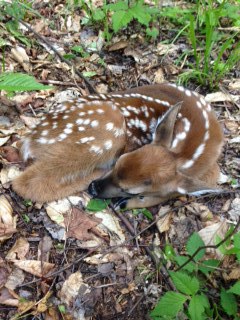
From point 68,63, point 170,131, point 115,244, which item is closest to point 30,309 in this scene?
point 115,244

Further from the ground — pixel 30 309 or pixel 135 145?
pixel 135 145

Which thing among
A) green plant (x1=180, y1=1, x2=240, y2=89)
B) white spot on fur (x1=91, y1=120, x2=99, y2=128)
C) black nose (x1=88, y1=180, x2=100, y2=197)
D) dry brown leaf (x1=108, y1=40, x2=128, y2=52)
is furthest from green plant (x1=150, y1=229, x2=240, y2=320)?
dry brown leaf (x1=108, y1=40, x2=128, y2=52)

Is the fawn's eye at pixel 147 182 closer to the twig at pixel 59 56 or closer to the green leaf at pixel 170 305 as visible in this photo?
the green leaf at pixel 170 305

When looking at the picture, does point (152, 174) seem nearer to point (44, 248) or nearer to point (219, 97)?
point (44, 248)

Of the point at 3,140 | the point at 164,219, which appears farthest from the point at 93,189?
the point at 3,140

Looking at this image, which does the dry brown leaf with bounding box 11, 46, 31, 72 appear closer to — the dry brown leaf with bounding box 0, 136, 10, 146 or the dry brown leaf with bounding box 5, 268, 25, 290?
the dry brown leaf with bounding box 0, 136, 10, 146

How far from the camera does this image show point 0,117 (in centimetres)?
358

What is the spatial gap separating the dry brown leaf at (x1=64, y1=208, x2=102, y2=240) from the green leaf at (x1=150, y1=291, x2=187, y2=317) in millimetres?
823

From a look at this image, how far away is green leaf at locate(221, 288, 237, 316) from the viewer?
2.68 meters

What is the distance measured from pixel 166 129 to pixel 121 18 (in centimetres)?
151

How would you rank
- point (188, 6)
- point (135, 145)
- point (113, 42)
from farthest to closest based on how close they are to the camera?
point (188, 6) → point (113, 42) → point (135, 145)

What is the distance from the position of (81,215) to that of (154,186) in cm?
58

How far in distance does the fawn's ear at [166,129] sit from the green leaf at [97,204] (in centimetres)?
59

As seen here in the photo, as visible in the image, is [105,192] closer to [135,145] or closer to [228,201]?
[135,145]
